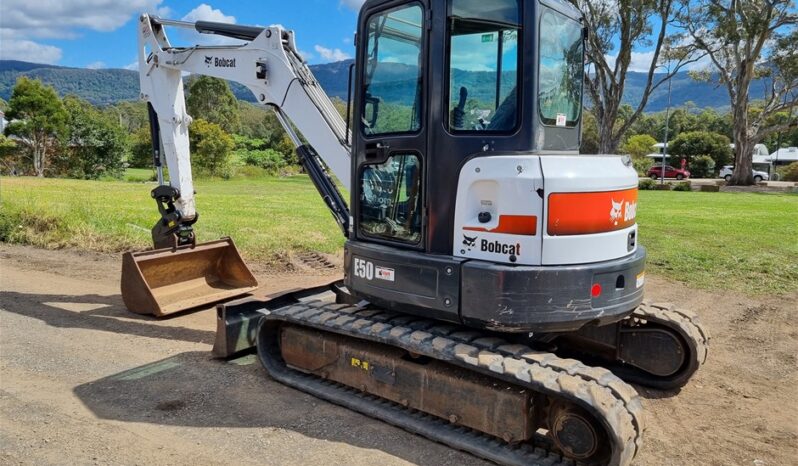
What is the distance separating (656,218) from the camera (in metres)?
17.7

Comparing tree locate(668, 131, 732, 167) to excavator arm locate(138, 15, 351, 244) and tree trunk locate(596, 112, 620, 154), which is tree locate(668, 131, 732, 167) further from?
excavator arm locate(138, 15, 351, 244)

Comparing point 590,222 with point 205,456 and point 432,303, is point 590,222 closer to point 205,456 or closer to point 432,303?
point 432,303

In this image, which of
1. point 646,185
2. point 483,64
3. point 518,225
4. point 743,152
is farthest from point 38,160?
point 743,152

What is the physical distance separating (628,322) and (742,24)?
34.9 metres

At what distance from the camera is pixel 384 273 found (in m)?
4.53

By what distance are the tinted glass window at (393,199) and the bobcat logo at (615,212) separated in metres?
1.34

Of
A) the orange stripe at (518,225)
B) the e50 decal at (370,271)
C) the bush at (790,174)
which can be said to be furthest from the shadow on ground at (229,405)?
the bush at (790,174)

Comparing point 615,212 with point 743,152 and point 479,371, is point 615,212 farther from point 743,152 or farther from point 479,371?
point 743,152

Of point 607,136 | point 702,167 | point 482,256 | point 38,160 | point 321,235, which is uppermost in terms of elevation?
point 607,136

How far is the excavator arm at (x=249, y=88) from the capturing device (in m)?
6.03

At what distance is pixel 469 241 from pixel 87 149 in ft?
124

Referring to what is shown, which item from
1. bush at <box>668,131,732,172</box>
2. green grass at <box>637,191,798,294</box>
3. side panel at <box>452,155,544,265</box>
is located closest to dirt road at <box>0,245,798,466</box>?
side panel at <box>452,155,544,265</box>

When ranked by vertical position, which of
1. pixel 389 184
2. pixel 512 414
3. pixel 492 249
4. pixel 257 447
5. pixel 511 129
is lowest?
pixel 257 447

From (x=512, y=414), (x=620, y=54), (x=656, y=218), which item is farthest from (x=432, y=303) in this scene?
(x=620, y=54)
